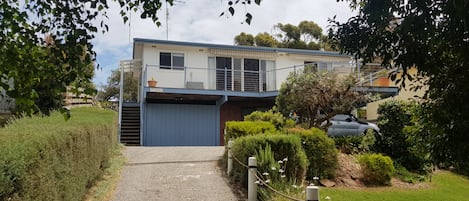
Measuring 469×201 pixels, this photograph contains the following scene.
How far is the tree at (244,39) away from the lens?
45062 millimetres

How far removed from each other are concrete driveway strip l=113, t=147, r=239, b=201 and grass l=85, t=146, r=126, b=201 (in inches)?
6.5

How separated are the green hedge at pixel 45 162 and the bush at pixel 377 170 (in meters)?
7.87

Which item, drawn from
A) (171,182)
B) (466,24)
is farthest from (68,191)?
(466,24)

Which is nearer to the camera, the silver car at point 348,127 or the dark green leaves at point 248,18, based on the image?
the dark green leaves at point 248,18

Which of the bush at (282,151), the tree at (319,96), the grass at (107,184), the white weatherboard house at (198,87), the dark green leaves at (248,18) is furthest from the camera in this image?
the white weatherboard house at (198,87)

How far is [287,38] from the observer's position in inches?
1860

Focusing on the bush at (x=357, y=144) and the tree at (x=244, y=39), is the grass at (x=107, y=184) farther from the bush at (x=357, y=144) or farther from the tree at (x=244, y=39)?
the tree at (x=244, y=39)

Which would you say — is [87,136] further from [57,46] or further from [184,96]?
[184,96]

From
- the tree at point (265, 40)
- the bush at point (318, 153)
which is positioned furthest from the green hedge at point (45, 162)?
the tree at point (265, 40)

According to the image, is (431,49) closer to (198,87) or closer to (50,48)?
(50,48)

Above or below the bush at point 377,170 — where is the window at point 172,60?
above

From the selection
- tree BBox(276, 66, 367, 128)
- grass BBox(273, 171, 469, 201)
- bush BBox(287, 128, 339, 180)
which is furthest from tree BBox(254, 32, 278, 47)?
Answer: bush BBox(287, 128, 339, 180)

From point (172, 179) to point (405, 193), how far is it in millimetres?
6503

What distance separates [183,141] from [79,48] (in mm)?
21008
